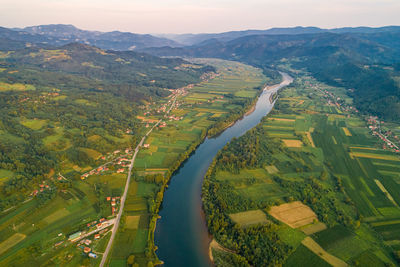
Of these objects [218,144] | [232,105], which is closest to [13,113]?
[218,144]

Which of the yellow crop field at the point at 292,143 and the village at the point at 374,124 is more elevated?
the village at the point at 374,124

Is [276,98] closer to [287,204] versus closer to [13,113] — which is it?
[287,204]

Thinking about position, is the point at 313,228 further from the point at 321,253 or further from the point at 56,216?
the point at 56,216

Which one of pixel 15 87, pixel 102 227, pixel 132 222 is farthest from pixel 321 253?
pixel 15 87

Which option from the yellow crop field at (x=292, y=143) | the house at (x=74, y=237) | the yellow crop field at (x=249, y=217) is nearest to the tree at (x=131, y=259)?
the house at (x=74, y=237)

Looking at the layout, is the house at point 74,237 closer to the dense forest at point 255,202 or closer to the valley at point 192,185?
the valley at point 192,185

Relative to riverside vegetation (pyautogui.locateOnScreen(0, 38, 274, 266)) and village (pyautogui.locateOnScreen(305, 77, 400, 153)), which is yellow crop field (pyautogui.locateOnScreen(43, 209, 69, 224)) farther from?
village (pyautogui.locateOnScreen(305, 77, 400, 153))
